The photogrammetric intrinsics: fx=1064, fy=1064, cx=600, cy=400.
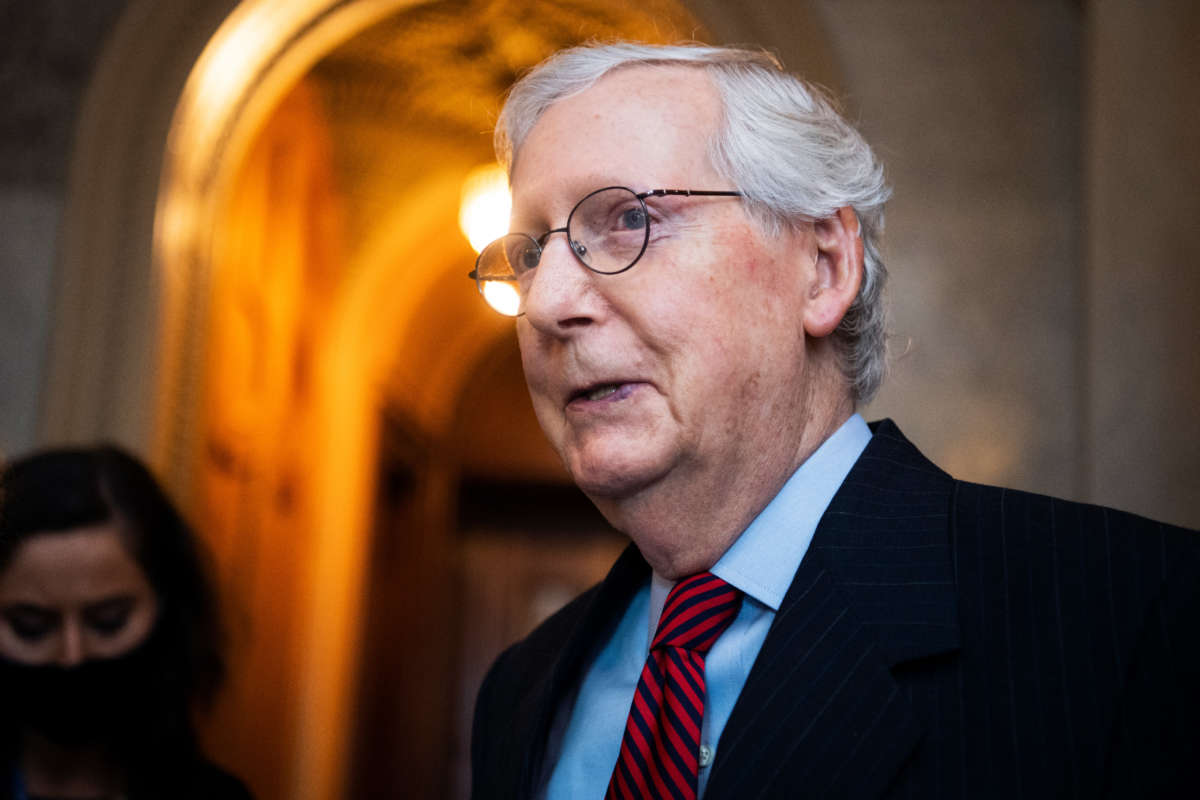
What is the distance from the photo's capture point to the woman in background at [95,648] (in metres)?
2.23

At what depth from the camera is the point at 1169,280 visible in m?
2.74

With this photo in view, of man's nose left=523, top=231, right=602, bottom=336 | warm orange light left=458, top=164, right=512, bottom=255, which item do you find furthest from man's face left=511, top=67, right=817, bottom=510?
warm orange light left=458, top=164, right=512, bottom=255

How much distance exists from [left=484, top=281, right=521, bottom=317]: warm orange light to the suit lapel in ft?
2.52

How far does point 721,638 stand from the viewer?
5.08ft

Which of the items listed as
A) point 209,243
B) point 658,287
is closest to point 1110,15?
point 658,287

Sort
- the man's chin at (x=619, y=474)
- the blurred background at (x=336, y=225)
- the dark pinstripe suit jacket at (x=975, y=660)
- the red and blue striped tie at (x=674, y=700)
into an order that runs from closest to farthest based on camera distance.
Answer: the dark pinstripe suit jacket at (x=975, y=660) → the red and blue striped tie at (x=674, y=700) → the man's chin at (x=619, y=474) → the blurred background at (x=336, y=225)

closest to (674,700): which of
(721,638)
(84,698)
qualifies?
(721,638)

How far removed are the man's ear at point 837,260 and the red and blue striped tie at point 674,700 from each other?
47 centimetres

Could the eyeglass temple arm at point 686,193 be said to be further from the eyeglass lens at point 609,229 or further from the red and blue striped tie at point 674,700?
the red and blue striped tie at point 674,700

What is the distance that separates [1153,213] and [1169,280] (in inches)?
7.6

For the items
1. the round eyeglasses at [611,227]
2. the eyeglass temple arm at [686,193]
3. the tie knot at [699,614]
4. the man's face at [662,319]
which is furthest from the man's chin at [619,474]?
the eyeglass temple arm at [686,193]

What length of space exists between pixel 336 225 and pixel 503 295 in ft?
19.2

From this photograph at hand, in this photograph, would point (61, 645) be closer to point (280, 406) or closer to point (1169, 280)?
point (1169, 280)

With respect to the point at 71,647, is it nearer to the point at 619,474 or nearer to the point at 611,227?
the point at 619,474
